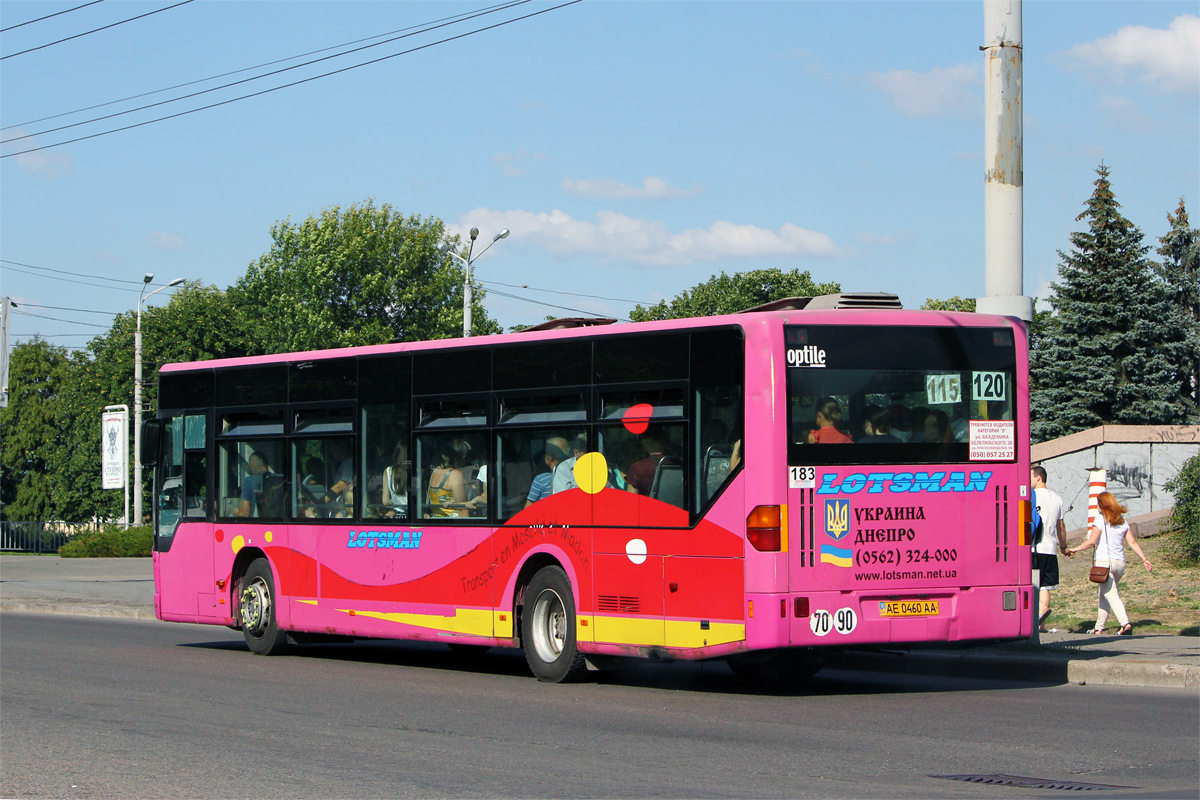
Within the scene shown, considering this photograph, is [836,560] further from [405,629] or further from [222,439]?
[222,439]

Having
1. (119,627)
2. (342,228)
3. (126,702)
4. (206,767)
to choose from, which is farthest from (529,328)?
(342,228)

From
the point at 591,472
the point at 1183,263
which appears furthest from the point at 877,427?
the point at 1183,263

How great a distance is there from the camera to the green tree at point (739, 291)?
85312 millimetres

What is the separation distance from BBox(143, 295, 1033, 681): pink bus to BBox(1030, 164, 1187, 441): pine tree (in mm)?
31381

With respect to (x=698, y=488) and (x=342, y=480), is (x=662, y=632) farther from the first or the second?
(x=342, y=480)

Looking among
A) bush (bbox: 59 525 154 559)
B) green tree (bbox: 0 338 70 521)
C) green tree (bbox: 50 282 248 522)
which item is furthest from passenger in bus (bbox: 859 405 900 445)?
green tree (bbox: 0 338 70 521)

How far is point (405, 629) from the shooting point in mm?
14453

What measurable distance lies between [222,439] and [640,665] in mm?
5577

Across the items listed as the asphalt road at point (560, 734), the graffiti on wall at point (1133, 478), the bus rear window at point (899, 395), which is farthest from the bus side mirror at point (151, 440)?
the graffiti on wall at point (1133, 478)

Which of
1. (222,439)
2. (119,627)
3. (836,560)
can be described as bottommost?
(119,627)

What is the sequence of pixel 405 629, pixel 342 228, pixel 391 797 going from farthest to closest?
pixel 342 228 < pixel 405 629 < pixel 391 797

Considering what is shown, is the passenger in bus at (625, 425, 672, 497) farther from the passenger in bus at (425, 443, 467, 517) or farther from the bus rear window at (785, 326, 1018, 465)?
the passenger in bus at (425, 443, 467, 517)

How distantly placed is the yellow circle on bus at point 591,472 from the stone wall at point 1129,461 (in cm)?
1848

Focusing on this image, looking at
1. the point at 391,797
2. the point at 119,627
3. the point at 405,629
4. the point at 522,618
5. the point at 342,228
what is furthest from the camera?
the point at 342,228
